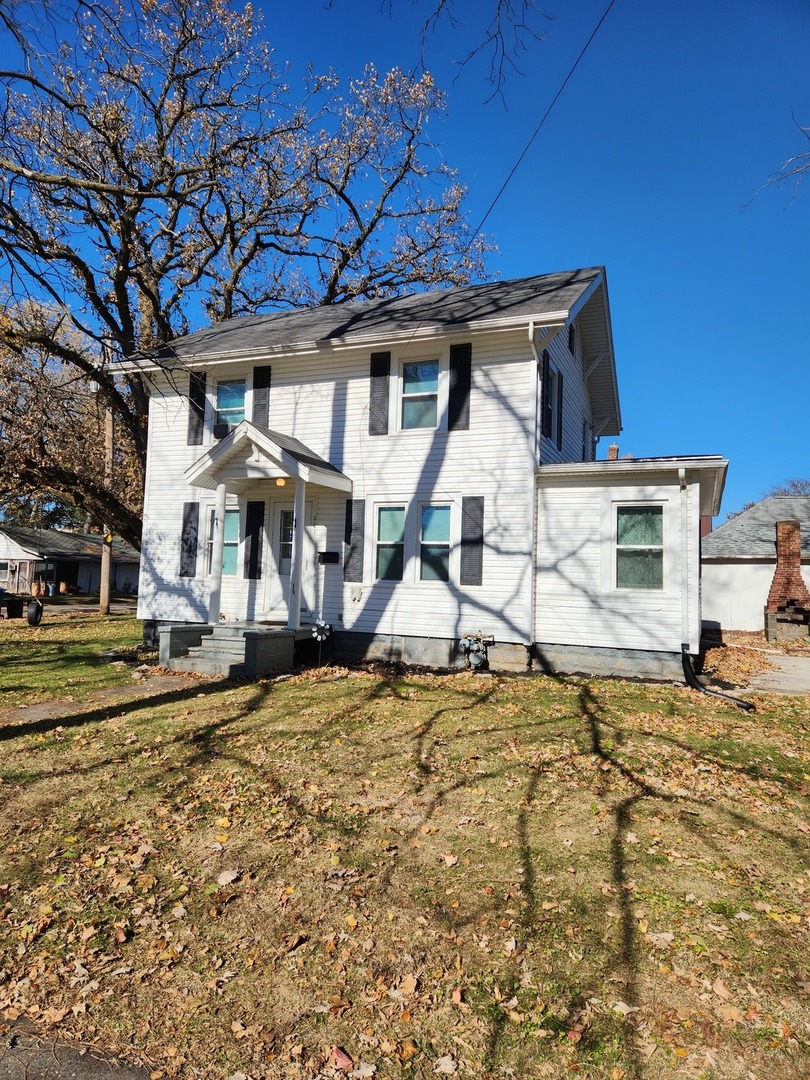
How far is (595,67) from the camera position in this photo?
21.1 feet

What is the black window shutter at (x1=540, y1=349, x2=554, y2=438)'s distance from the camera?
12.2 m

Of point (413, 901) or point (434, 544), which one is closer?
point (413, 901)

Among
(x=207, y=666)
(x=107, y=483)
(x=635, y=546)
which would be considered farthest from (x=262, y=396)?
(x=107, y=483)

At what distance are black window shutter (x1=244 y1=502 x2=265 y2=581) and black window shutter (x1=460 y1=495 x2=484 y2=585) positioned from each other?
4.34 meters

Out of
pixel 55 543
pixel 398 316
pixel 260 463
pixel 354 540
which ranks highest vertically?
pixel 398 316

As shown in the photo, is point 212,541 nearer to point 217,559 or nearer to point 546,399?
point 217,559

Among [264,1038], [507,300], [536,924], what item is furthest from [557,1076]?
[507,300]

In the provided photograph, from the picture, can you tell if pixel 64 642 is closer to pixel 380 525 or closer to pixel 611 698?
pixel 380 525

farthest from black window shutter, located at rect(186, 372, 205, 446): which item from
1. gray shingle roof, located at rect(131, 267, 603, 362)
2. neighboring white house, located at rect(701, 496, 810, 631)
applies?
neighboring white house, located at rect(701, 496, 810, 631)

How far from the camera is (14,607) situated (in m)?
25.8

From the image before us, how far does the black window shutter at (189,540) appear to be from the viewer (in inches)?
552

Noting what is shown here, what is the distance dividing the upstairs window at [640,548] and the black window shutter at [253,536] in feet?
23.1

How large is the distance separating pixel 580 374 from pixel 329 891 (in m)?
14.5

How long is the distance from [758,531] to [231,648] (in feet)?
66.1
